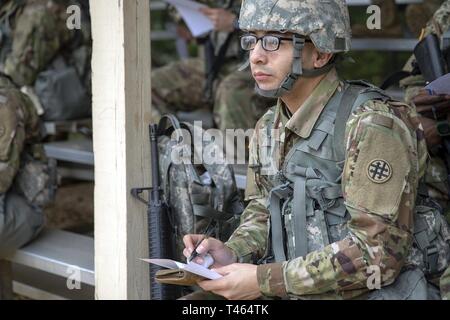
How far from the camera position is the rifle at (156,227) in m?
3.20

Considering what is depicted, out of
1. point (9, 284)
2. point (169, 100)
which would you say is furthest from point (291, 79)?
point (169, 100)

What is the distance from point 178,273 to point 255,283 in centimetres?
25

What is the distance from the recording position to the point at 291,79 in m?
2.51

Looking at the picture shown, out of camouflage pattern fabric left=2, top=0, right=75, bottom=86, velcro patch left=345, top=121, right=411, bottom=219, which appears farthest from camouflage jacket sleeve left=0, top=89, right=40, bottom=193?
velcro patch left=345, top=121, right=411, bottom=219

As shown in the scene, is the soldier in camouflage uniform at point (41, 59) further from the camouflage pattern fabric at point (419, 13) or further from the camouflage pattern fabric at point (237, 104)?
the camouflage pattern fabric at point (419, 13)

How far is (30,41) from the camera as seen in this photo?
5574 millimetres

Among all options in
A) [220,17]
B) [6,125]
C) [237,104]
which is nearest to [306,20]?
[6,125]

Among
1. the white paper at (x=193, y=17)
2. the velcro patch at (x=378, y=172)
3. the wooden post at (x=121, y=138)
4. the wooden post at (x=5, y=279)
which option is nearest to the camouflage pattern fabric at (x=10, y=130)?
the wooden post at (x=5, y=279)

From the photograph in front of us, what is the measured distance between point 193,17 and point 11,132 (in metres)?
1.49

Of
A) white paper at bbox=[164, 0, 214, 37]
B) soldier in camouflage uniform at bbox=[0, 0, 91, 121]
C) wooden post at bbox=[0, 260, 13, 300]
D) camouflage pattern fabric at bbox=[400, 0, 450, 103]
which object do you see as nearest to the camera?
camouflage pattern fabric at bbox=[400, 0, 450, 103]

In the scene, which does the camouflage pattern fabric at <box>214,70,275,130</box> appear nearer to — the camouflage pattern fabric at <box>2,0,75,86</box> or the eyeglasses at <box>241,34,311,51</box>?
the camouflage pattern fabric at <box>2,0,75,86</box>

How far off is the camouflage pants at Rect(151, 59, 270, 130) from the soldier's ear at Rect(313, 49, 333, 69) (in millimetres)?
2217

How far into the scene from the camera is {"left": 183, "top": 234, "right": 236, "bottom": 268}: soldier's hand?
258 cm
